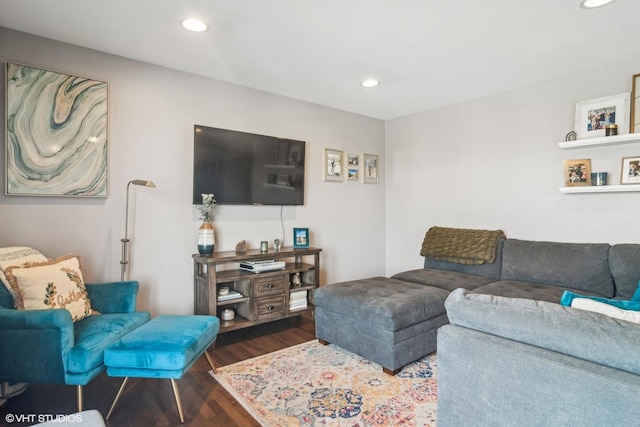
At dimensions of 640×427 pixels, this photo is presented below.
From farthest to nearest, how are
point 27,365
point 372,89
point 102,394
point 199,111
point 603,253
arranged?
1. point 372,89
2. point 199,111
3. point 603,253
4. point 102,394
5. point 27,365

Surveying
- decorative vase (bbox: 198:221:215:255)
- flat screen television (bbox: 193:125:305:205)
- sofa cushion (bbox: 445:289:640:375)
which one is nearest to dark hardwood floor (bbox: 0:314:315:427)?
decorative vase (bbox: 198:221:215:255)

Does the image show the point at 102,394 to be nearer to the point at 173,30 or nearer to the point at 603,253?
the point at 173,30

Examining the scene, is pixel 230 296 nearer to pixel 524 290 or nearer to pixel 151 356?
pixel 151 356

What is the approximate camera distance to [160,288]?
3.03 meters

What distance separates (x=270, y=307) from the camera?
3.19 meters

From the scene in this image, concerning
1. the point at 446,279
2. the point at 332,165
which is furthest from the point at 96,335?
the point at 332,165

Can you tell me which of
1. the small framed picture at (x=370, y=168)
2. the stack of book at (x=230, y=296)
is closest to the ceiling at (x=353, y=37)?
the small framed picture at (x=370, y=168)

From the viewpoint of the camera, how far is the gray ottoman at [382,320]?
8.03 ft

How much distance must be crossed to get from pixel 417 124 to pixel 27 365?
4.26m

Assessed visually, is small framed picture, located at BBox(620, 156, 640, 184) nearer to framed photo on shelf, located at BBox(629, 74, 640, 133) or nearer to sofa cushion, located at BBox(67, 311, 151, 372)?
framed photo on shelf, located at BBox(629, 74, 640, 133)

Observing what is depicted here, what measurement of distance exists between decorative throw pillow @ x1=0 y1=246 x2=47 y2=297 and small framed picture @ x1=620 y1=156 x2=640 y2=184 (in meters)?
4.34

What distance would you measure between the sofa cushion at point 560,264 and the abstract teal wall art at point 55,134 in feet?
11.7

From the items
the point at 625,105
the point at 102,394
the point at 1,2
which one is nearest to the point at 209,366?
the point at 102,394

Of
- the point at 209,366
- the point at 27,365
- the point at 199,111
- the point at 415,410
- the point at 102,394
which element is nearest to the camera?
the point at 27,365
